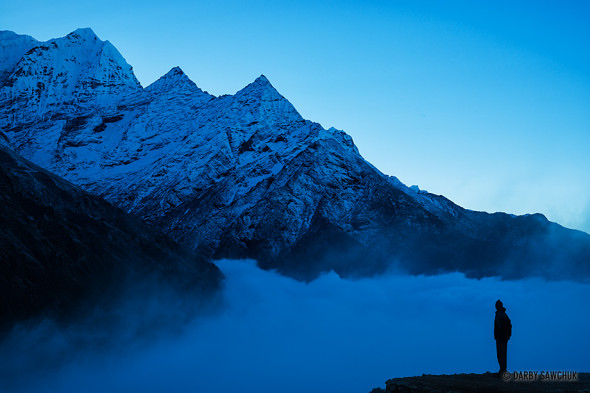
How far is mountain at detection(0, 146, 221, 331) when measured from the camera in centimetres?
9162

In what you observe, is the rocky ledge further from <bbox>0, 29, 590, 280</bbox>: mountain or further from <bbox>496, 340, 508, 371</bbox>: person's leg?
<bbox>0, 29, 590, 280</bbox>: mountain

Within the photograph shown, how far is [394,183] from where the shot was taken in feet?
644

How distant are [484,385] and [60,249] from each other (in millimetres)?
82344

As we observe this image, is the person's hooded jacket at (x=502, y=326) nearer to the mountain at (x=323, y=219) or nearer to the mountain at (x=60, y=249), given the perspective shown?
the mountain at (x=60, y=249)

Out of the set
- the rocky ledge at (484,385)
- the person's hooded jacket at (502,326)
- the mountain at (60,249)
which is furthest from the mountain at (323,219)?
the person's hooded jacket at (502,326)

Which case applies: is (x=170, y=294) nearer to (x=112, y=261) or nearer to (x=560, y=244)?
(x=112, y=261)

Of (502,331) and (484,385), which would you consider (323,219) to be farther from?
(484,385)

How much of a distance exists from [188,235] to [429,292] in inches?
2994

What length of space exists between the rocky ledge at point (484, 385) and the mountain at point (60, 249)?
239 ft

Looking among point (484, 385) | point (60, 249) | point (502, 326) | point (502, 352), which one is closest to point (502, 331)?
point (502, 326)

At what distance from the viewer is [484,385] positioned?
3183cm

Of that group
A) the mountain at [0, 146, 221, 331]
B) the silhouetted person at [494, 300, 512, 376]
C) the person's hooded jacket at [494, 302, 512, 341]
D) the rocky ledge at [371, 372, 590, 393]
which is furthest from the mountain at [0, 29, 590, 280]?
the person's hooded jacket at [494, 302, 512, 341]

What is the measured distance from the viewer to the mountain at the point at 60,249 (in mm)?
91625

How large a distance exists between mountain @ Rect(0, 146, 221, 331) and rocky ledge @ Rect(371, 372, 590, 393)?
Answer: 7280 centimetres
